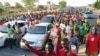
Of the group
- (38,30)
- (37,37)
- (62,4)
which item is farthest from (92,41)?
(62,4)

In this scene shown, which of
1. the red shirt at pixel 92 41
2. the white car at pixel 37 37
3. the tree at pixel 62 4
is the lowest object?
the tree at pixel 62 4

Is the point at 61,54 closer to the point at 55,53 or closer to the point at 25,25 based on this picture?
the point at 55,53

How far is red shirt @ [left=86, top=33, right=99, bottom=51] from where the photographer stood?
26.4 ft

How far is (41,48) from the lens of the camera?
14.5 m

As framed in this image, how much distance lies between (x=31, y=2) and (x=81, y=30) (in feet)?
240

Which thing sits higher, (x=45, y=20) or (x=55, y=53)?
(x=55, y=53)

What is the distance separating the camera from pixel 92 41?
26.5ft

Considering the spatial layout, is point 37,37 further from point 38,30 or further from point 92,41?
point 92,41

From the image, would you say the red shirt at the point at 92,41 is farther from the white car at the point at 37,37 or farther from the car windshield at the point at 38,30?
the car windshield at the point at 38,30

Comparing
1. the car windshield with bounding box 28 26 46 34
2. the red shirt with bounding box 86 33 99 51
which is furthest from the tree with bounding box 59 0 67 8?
the red shirt with bounding box 86 33 99 51

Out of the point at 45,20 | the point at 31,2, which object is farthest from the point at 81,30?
the point at 31,2

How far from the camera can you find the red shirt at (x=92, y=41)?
804 cm

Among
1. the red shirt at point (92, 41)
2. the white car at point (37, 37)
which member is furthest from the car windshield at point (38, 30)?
the red shirt at point (92, 41)

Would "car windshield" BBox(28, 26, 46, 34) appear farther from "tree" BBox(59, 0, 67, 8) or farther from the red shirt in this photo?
"tree" BBox(59, 0, 67, 8)
